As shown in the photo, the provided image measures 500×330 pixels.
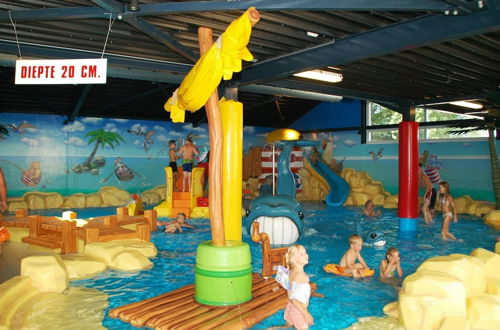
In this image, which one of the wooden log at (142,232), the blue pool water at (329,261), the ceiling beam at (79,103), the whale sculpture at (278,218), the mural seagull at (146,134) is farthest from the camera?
the mural seagull at (146,134)

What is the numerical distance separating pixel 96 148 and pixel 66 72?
12.3 m

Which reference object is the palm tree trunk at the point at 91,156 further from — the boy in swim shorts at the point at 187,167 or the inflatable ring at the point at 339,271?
the inflatable ring at the point at 339,271

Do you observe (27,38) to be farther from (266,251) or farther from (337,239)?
(337,239)

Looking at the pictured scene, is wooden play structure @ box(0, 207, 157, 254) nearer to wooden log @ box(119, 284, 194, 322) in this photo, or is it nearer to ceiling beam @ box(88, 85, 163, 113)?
wooden log @ box(119, 284, 194, 322)

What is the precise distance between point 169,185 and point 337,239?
19.3 ft

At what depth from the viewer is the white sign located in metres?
4.99

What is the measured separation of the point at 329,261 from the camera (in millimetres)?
7867

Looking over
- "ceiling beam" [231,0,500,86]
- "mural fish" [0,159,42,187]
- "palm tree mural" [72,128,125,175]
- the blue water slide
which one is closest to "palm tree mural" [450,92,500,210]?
the blue water slide

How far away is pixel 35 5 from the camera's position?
527cm

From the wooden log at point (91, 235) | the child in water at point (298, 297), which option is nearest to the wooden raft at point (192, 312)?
the child in water at point (298, 297)

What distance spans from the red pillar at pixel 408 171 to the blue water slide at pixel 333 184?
661 cm

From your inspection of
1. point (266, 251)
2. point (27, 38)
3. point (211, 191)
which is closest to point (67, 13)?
point (27, 38)

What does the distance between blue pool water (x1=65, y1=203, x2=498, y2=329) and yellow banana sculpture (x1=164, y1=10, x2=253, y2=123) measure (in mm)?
2554

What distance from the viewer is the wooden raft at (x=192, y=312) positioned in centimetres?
443
